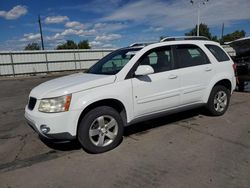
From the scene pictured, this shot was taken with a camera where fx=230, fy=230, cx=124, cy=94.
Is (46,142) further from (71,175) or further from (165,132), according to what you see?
(165,132)

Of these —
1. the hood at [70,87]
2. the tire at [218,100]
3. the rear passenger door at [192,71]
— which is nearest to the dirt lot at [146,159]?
the tire at [218,100]

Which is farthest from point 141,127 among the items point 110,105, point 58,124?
point 58,124

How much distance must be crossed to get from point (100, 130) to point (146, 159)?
87 cm

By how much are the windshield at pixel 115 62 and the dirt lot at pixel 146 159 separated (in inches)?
52.9

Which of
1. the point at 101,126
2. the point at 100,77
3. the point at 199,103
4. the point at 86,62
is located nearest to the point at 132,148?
the point at 101,126

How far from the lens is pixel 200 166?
10.6 ft

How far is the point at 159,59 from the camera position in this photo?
453 centimetres

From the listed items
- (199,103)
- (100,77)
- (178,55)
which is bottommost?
(199,103)

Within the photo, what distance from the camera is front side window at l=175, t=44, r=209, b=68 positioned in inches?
185

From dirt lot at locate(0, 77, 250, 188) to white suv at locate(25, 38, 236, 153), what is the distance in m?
0.41

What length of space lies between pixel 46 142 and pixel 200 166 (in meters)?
2.80

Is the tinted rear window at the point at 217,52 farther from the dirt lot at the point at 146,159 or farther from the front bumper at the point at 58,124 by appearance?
the front bumper at the point at 58,124

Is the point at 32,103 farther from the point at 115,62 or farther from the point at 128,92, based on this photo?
the point at 115,62

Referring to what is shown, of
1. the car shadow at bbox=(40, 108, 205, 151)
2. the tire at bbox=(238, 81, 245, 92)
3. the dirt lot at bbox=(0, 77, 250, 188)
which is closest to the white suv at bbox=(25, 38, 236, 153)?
the dirt lot at bbox=(0, 77, 250, 188)
